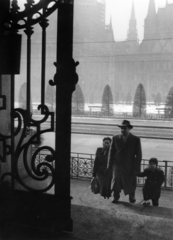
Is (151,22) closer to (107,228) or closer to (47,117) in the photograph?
(47,117)

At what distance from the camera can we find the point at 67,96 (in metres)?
1.57

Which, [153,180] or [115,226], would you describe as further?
[153,180]

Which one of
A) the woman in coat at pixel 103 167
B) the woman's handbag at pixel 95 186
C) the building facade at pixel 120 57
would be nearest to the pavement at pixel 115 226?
the woman in coat at pixel 103 167

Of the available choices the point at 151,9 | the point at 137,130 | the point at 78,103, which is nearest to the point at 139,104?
the point at 78,103

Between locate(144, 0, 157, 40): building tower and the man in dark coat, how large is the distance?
5685 centimetres

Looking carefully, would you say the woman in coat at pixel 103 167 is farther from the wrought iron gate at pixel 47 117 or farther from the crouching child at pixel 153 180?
the wrought iron gate at pixel 47 117

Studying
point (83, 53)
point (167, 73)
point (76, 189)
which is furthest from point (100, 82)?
point (76, 189)

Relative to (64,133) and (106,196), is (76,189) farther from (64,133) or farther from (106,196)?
(64,133)

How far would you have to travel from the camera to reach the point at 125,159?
5.40 m

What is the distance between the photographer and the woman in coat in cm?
576

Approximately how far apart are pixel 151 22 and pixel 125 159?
5797 cm

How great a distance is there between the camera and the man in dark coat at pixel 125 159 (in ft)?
17.6

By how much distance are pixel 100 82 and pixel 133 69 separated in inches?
305

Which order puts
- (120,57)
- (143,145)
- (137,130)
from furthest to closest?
(120,57), (137,130), (143,145)
